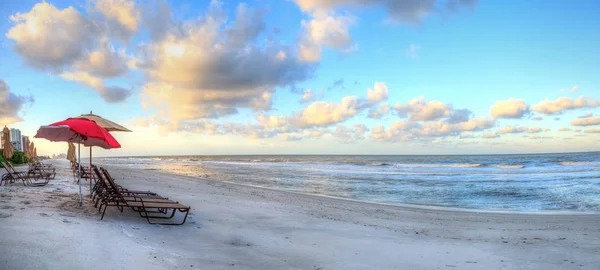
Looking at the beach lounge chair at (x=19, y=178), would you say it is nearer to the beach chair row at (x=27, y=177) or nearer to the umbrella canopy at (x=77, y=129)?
the beach chair row at (x=27, y=177)

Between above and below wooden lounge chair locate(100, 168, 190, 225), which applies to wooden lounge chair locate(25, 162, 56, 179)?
above

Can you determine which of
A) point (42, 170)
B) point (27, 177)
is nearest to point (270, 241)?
point (27, 177)

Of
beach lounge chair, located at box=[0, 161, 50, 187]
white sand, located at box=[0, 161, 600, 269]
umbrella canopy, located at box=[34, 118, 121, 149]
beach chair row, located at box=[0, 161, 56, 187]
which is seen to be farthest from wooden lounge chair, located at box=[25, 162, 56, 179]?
umbrella canopy, located at box=[34, 118, 121, 149]

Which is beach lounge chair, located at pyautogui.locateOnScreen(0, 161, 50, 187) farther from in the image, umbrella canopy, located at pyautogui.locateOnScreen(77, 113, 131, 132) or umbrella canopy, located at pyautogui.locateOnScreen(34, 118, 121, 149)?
umbrella canopy, located at pyautogui.locateOnScreen(34, 118, 121, 149)

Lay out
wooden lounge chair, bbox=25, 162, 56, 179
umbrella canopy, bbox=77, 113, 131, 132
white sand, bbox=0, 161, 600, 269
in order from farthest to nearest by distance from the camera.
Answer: wooden lounge chair, bbox=25, 162, 56, 179 → umbrella canopy, bbox=77, 113, 131, 132 → white sand, bbox=0, 161, 600, 269

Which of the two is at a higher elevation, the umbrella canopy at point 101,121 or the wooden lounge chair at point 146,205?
the umbrella canopy at point 101,121

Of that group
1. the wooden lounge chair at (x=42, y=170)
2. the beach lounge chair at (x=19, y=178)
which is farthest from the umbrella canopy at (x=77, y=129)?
the wooden lounge chair at (x=42, y=170)

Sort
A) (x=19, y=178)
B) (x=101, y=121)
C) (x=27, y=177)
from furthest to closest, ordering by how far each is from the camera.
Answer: (x=19, y=178) < (x=27, y=177) < (x=101, y=121)

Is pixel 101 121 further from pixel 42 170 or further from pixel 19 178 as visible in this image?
pixel 42 170

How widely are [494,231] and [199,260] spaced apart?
738 centimetres

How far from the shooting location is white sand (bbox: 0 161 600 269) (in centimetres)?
477

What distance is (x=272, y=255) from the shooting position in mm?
5793

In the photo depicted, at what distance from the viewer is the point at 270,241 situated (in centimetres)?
670

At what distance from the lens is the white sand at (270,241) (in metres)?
4.77
